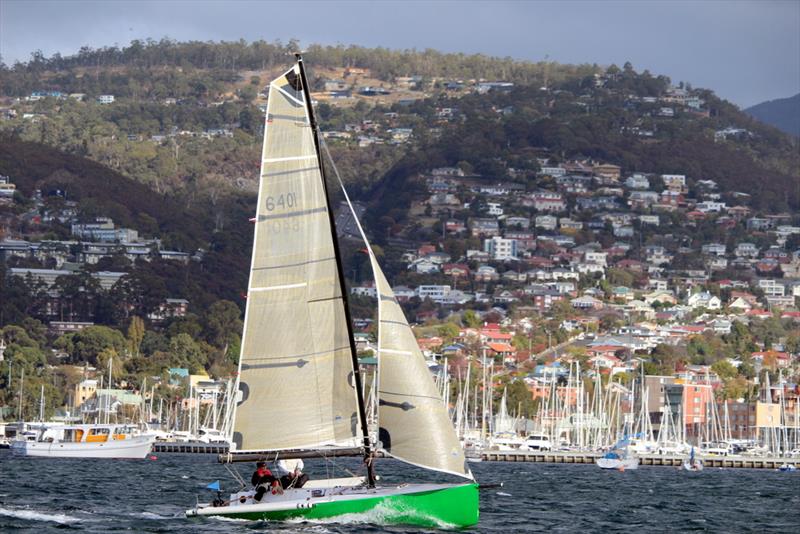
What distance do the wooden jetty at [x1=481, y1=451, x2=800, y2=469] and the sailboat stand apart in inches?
2701

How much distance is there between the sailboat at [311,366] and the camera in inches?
1276

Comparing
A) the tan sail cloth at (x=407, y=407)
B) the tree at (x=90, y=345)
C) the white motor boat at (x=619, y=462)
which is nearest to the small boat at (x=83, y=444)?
the white motor boat at (x=619, y=462)

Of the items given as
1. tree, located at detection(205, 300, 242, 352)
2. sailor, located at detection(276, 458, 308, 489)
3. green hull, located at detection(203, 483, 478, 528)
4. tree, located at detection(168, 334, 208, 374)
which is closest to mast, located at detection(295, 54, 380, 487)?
green hull, located at detection(203, 483, 478, 528)

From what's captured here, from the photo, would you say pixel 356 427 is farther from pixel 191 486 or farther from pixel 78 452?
pixel 78 452

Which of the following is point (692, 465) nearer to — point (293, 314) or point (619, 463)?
point (619, 463)

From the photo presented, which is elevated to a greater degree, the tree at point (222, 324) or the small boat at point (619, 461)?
the tree at point (222, 324)

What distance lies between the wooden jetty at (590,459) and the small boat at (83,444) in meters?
25.8

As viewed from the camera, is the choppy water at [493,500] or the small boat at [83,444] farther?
the small boat at [83,444]

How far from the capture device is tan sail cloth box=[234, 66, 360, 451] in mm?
32625

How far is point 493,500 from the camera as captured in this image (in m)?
50.6

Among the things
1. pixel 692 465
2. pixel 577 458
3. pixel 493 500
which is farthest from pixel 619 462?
pixel 493 500

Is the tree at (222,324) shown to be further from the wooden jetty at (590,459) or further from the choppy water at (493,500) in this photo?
the choppy water at (493,500)

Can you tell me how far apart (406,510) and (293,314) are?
4.02 meters

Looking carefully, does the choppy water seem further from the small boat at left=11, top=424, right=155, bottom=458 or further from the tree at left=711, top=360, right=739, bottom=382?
the tree at left=711, top=360, right=739, bottom=382
